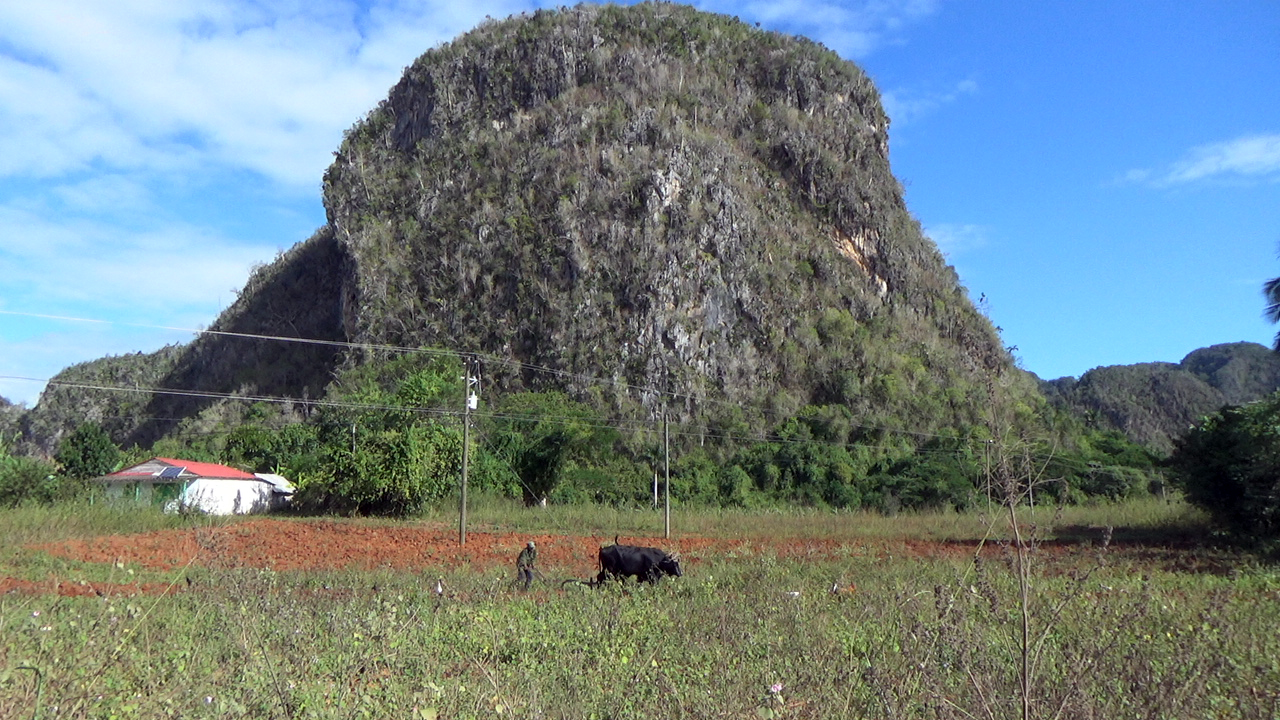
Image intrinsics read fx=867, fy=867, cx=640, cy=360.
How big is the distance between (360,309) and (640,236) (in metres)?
18.6

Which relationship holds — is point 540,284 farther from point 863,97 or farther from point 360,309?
point 863,97

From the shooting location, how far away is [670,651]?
6770 millimetres

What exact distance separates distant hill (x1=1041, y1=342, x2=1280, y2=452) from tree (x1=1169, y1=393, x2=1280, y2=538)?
111 ft

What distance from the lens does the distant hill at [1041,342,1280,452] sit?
68.8 metres

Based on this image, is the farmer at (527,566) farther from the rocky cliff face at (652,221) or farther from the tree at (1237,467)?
the rocky cliff face at (652,221)

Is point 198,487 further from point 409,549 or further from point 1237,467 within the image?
point 1237,467

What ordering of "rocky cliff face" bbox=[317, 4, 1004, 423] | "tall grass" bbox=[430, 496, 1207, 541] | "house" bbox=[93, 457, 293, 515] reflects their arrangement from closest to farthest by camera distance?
"tall grass" bbox=[430, 496, 1207, 541] → "house" bbox=[93, 457, 293, 515] → "rocky cliff face" bbox=[317, 4, 1004, 423]

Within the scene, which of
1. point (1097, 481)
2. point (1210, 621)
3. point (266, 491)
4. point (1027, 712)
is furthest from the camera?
point (1097, 481)

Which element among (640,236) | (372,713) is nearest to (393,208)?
(640,236)

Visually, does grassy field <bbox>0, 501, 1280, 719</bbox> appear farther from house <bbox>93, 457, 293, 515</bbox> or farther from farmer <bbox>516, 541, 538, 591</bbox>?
house <bbox>93, 457, 293, 515</bbox>

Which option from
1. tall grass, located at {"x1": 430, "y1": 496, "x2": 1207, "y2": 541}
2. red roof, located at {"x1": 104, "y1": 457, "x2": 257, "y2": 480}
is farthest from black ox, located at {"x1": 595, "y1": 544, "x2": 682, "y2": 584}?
red roof, located at {"x1": 104, "y1": 457, "x2": 257, "y2": 480}

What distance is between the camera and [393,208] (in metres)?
62.3

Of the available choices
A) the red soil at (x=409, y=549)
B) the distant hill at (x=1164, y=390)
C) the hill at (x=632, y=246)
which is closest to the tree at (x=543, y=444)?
the hill at (x=632, y=246)

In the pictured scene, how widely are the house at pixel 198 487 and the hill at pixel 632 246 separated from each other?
17501 millimetres
